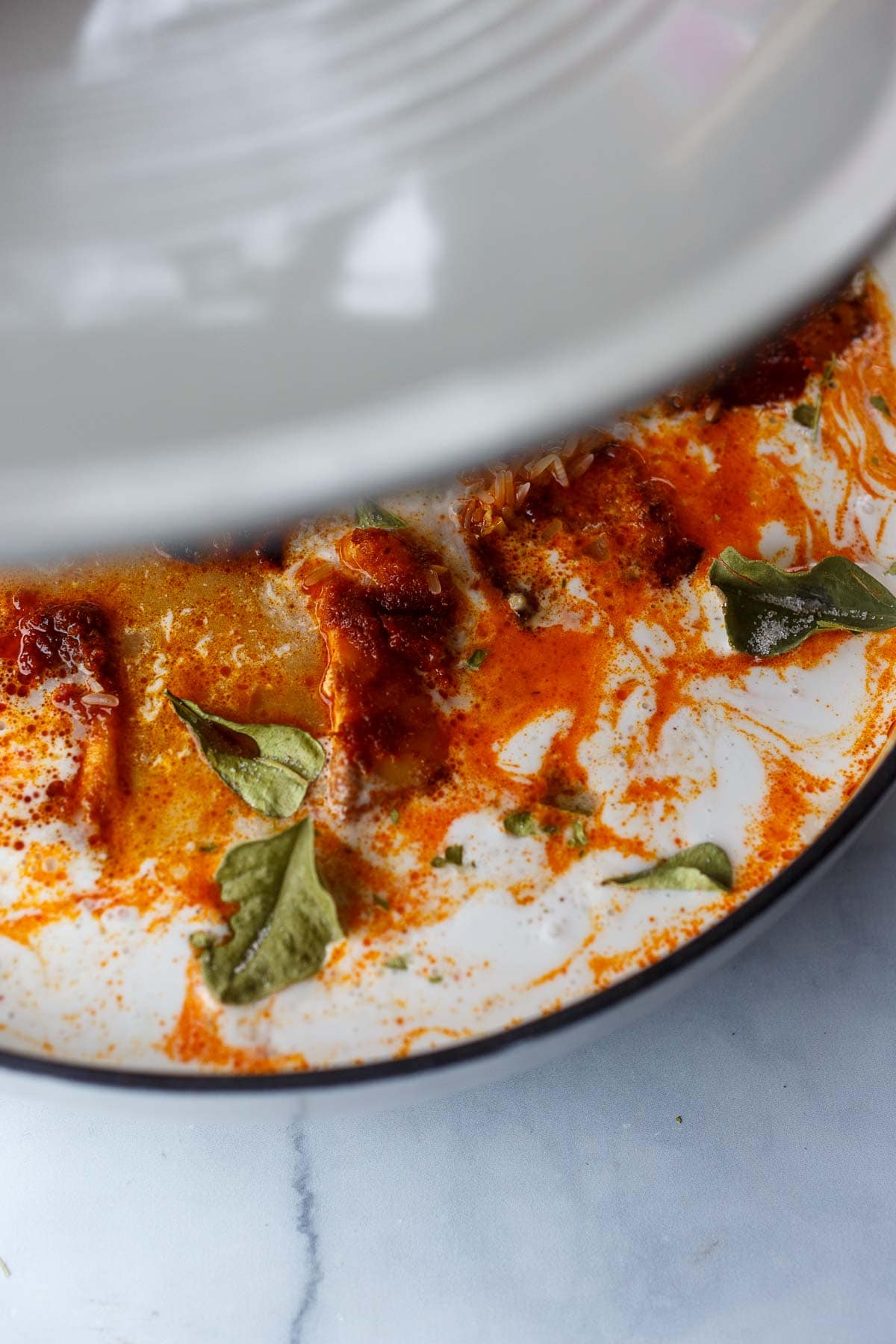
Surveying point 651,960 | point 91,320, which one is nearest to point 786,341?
point 651,960

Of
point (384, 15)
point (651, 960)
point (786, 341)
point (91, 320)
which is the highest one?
point (384, 15)

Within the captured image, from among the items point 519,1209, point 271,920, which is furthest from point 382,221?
point 519,1209

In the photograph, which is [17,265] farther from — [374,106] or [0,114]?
[374,106]

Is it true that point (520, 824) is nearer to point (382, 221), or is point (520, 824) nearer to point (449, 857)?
point (449, 857)

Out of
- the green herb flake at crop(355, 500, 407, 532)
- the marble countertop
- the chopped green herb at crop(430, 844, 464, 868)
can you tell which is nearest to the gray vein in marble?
the marble countertop

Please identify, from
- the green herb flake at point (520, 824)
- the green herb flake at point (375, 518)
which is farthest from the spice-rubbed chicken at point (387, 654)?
the green herb flake at point (520, 824)

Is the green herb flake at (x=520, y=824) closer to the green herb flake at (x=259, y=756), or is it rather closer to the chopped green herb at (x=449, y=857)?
the chopped green herb at (x=449, y=857)
